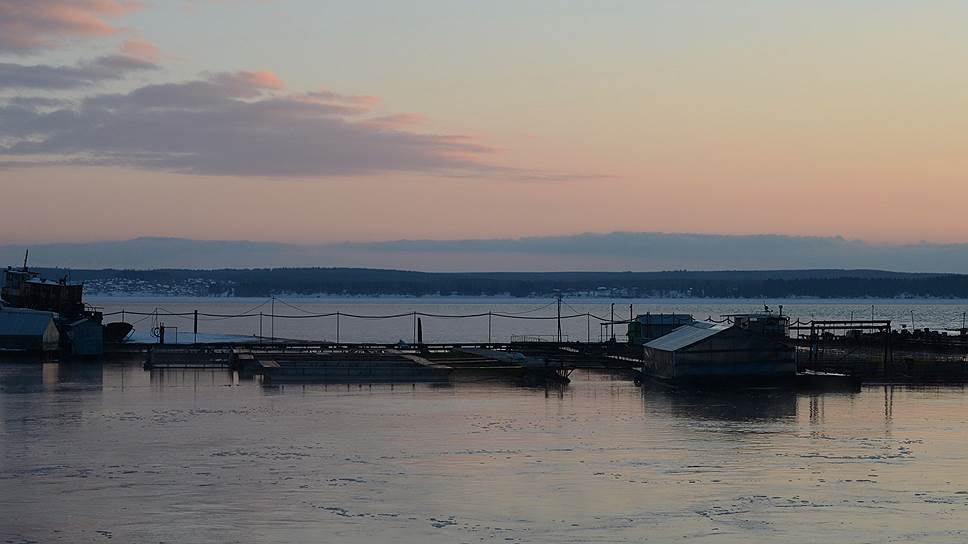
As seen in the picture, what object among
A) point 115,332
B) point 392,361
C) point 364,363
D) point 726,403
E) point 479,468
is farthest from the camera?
point 115,332

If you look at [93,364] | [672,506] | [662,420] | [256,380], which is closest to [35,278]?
[93,364]

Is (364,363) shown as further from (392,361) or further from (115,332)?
(115,332)

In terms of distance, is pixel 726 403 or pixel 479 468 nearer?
pixel 479 468

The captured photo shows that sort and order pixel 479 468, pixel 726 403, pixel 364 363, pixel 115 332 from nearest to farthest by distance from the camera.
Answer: pixel 479 468 → pixel 726 403 → pixel 364 363 → pixel 115 332

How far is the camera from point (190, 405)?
39.2 m

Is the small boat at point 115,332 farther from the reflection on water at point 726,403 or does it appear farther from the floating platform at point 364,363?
the reflection on water at point 726,403

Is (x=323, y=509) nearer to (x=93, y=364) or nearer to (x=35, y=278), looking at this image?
(x=93, y=364)

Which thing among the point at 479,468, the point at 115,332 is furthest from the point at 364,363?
the point at 115,332

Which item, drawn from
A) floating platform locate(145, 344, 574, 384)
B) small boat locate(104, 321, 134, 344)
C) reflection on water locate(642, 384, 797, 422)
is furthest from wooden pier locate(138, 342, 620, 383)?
small boat locate(104, 321, 134, 344)

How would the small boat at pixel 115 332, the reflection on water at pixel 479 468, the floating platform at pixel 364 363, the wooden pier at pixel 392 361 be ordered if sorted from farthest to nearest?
1. the small boat at pixel 115 332
2. the wooden pier at pixel 392 361
3. the floating platform at pixel 364 363
4. the reflection on water at pixel 479 468

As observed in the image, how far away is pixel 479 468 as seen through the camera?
25.7 metres

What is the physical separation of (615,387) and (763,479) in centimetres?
2333

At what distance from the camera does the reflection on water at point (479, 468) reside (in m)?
19.8

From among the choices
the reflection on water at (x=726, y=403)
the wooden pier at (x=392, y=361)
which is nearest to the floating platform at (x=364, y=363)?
the wooden pier at (x=392, y=361)
